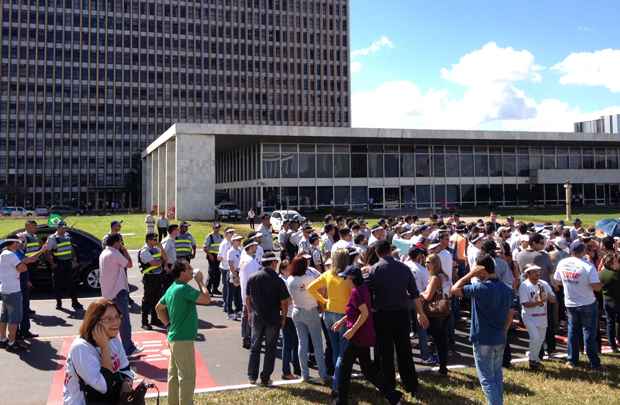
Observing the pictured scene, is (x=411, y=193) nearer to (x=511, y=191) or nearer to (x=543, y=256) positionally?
(x=511, y=191)

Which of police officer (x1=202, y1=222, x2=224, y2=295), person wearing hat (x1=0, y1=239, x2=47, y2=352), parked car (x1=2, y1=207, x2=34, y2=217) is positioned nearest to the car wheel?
police officer (x1=202, y1=222, x2=224, y2=295)

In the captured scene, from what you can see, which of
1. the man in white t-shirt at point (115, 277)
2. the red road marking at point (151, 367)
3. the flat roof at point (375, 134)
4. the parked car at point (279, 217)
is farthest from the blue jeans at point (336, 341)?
the flat roof at point (375, 134)

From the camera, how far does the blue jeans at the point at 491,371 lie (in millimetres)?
5164

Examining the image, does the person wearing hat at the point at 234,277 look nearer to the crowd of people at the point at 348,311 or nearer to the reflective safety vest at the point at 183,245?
the crowd of people at the point at 348,311

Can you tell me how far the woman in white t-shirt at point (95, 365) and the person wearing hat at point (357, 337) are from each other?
2613mm

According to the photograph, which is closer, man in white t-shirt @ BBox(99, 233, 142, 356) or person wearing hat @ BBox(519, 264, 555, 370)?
person wearing hat @ BBox(519, 264, 555, 370)

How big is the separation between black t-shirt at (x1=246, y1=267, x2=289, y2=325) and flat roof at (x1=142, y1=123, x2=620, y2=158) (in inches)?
1224

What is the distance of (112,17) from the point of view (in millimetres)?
92625

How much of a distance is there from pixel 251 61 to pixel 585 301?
99.3 metres

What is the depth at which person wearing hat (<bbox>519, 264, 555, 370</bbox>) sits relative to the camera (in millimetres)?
6848

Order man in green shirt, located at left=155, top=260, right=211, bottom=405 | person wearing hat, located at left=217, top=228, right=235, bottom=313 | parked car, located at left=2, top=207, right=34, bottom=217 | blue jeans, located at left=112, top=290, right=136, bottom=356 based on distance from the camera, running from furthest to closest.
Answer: parked car, located at left=2, top=207, right=34, bottom=217
person wearing hat, located at left=217, top=228, right=235, bottom=313
blue jeans, located at left=112, top=290, right=136, bottom=356
man in green shirt, located at left=155, top=260, right=211, bottom=405

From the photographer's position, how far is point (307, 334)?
6.76 m

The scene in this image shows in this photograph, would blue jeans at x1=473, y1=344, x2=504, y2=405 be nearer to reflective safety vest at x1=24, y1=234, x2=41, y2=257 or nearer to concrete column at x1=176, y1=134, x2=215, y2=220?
reflective safety vest at x1=24, y1=234, x2=41, y2=257

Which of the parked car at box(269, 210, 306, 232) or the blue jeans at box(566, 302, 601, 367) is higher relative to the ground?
the parked car at box(269, 210, 306, 232)
